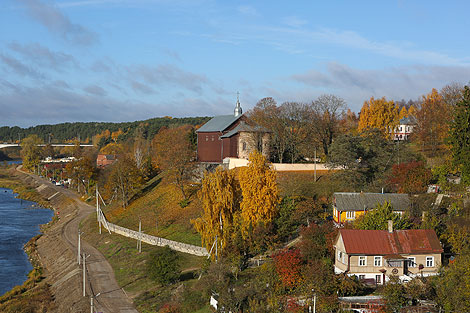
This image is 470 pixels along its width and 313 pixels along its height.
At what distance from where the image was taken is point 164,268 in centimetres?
4228

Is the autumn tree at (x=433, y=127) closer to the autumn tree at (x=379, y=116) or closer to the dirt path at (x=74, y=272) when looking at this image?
the autumn tree at (x=379, y=116)

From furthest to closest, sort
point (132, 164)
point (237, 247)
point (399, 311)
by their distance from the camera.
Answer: point (132, 164) < point (237, 247) < point (399, 311)

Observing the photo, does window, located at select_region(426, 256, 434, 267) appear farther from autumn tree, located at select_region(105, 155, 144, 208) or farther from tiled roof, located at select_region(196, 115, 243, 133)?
autumn tree, located at select_region(105, 155, 144, 208)

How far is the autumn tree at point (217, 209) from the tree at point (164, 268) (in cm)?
375

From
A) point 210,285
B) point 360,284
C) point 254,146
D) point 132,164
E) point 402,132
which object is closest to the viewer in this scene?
point 360,284

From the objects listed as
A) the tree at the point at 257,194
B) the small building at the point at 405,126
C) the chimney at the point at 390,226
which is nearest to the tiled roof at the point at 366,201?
the tree at the point at 257,194

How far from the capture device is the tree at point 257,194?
47000mm

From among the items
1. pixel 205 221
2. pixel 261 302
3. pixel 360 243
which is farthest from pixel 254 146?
pixel 261 302

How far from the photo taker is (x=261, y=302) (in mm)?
32188

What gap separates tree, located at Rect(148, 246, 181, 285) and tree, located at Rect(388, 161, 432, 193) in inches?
1034

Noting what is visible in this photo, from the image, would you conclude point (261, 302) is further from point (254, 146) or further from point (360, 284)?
point (254, 146)

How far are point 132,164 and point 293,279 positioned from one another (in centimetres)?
4947

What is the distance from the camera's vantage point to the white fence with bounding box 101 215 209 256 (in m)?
50.7

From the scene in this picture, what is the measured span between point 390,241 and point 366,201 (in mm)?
10428
